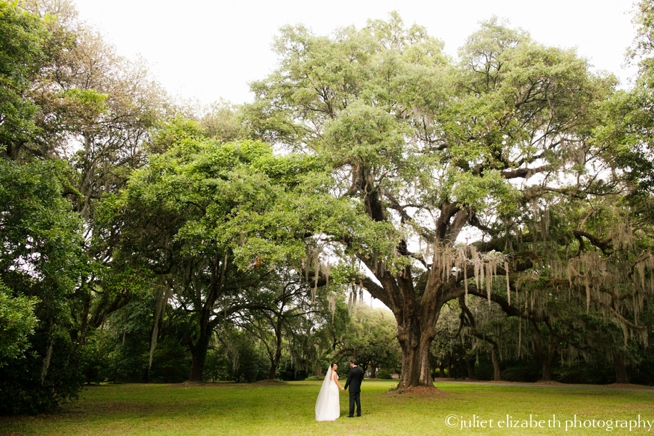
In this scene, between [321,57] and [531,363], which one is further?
[531,363]

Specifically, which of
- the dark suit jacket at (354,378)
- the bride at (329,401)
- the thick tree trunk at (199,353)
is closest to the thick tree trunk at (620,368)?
the dark suit jacket at (354,378)

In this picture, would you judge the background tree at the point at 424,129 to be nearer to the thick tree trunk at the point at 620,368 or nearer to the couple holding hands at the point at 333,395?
the couple holding hands at the point at 333,395

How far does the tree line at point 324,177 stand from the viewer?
29.4 feet

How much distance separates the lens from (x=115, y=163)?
47.6 feet

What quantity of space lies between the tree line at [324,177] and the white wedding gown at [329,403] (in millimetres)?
2462

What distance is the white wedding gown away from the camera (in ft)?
29.8

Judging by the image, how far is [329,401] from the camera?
9227mm

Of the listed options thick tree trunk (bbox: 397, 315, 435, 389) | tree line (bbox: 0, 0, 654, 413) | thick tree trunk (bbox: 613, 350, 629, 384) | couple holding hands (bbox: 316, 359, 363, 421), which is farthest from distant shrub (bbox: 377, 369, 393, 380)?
couple holding hands (bbox: 316, 359, 363, 421)

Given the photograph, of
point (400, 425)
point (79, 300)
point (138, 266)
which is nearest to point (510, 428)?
point (400, 425)

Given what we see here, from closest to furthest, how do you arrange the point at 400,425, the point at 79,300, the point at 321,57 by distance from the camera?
the point at 400,425 < the point at 79,300 < the point at 321,57

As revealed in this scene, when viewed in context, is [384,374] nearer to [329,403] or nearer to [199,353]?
[199,353]

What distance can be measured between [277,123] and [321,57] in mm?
2578

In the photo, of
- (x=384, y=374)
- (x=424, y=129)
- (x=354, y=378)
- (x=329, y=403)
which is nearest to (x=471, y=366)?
(x=384, y=374)

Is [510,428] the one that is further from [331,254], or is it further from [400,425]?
[331,254]
